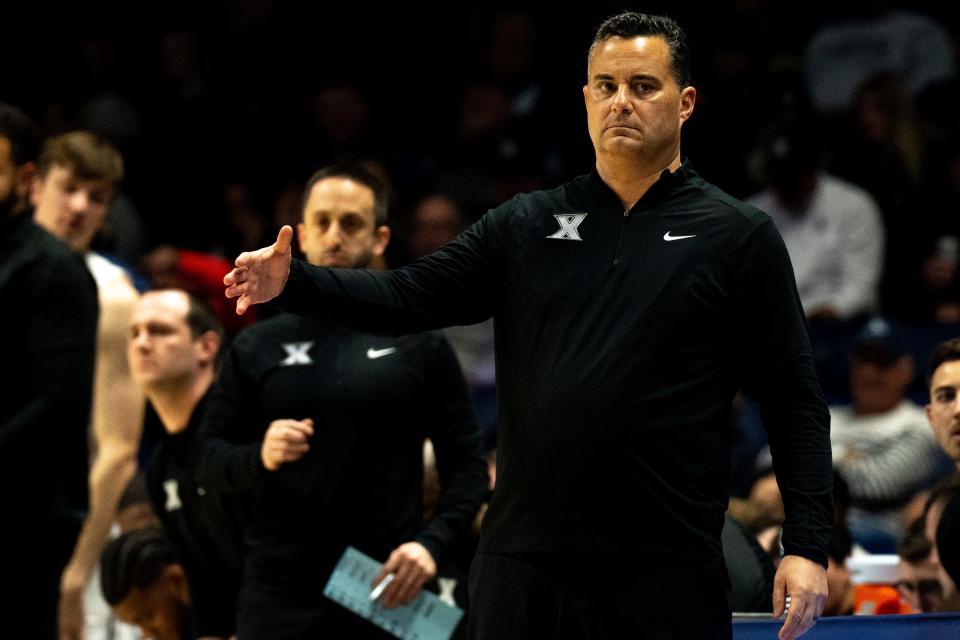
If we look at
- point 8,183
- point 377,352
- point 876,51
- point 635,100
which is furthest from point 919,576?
point 876,51

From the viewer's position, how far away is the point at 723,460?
315 cm

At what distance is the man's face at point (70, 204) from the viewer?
19.9 feet

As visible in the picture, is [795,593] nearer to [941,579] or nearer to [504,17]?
[941,579]

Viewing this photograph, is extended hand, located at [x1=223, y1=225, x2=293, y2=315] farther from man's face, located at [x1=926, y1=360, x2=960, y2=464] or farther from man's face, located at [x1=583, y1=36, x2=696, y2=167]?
man's face, located at [x1=926, y1=360, x2=960, y2=464]

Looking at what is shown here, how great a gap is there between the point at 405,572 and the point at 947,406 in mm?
1592

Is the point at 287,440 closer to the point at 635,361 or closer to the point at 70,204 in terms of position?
the point at 635,361

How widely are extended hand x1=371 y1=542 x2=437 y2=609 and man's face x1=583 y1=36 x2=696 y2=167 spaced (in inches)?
55.9

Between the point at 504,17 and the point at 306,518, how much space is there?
6015 millimetres

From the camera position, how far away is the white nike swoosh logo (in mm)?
4483

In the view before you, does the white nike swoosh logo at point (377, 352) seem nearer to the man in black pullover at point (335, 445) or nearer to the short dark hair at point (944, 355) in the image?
the man in black pullover at point (335, 445)

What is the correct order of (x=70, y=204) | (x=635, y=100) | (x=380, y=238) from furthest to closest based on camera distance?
(x=70, y=204) → (x=380, y=238) → (x=635, y=100)

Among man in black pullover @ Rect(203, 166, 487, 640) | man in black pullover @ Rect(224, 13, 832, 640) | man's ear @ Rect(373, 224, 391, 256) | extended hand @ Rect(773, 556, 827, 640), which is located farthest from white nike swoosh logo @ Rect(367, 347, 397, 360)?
extended hand @ Rect(773, 556, 827, 640)

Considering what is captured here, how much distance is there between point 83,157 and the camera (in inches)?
239

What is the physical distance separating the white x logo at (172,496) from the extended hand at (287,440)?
3.34ft
